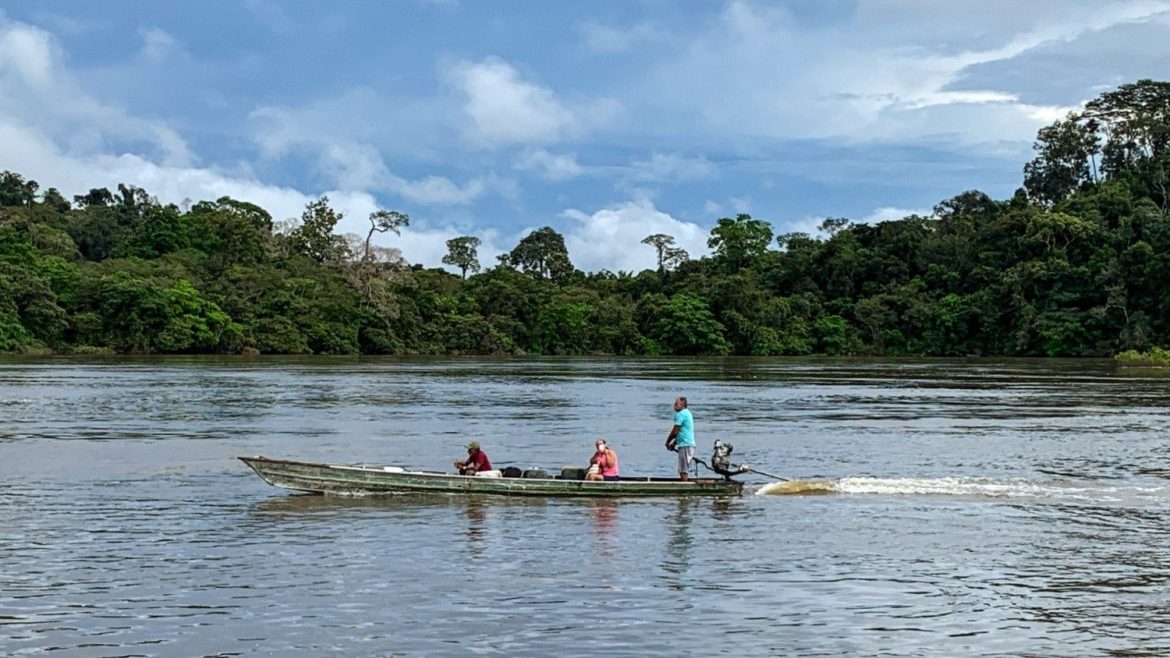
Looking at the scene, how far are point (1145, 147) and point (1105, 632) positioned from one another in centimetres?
14199

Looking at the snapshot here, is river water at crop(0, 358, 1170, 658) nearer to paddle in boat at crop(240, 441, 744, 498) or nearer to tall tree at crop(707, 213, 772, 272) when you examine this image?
paddle in boat at crop(240, 441, 744, 498)

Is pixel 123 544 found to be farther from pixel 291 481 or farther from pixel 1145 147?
pixel 1145 147

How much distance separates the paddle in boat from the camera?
25188 mm

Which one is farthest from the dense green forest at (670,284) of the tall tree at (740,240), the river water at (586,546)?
the river water at (586,546)

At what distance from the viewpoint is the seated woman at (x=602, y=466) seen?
84.1ft

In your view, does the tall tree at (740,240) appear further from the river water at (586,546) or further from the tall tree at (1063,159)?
the river water at (586,546)

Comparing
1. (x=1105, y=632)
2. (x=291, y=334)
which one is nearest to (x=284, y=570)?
(x=1105, y=632)

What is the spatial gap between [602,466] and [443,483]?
328cm

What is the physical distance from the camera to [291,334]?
121875 mm

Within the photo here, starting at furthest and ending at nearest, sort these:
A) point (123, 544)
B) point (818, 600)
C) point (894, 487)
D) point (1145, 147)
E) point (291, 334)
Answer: point (1145, 147) < point (291, 334) < point (894, 487) < point (123, 544) < point (818, 600)

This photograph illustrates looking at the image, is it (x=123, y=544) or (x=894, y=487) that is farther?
(x=894, y=487)

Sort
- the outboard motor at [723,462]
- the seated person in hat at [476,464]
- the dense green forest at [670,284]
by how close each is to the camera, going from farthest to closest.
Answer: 1. the dense green forest at [670,284]
2. the outboard motor at [723,462]
3. the seated person in hat at [476,464]

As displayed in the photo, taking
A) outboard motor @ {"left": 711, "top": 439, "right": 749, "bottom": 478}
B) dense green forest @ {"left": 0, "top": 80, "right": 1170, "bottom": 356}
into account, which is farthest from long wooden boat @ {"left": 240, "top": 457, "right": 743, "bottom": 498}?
dense green forest @ {"left": 0, "top": 80, "right": 1170, "bottom": 356}

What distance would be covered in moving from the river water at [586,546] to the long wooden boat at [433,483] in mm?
311
